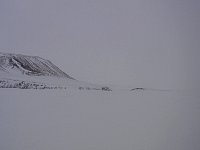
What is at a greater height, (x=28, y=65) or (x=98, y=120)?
(x=28, y=65)

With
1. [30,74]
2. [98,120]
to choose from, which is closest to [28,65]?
[30,74]

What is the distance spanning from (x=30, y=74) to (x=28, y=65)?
2.0 inches

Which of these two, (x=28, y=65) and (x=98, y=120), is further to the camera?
(x=98, y=120)

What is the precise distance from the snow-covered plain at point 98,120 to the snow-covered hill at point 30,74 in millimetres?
37

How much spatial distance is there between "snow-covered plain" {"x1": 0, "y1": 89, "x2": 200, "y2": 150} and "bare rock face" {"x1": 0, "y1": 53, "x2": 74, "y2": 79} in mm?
104

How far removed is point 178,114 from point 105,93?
1.94 ft

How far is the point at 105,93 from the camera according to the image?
180cm

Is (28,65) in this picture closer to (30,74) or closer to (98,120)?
(30,74)

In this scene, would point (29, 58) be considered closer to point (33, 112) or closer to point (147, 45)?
point (33, 112)

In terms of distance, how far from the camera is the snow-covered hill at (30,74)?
1548mm

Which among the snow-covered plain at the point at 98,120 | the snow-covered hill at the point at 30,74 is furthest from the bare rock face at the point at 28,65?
the snow-covered plain at the point at 98,120

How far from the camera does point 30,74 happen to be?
5.29ft

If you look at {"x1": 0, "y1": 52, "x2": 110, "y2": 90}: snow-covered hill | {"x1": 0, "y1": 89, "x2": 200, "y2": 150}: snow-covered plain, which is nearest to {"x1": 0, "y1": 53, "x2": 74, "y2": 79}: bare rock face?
{"x1": 0, "y1": 52, "x2": 110, "y2": 90}: snow-covered hill

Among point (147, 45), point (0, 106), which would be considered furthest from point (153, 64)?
point (0, 106)
